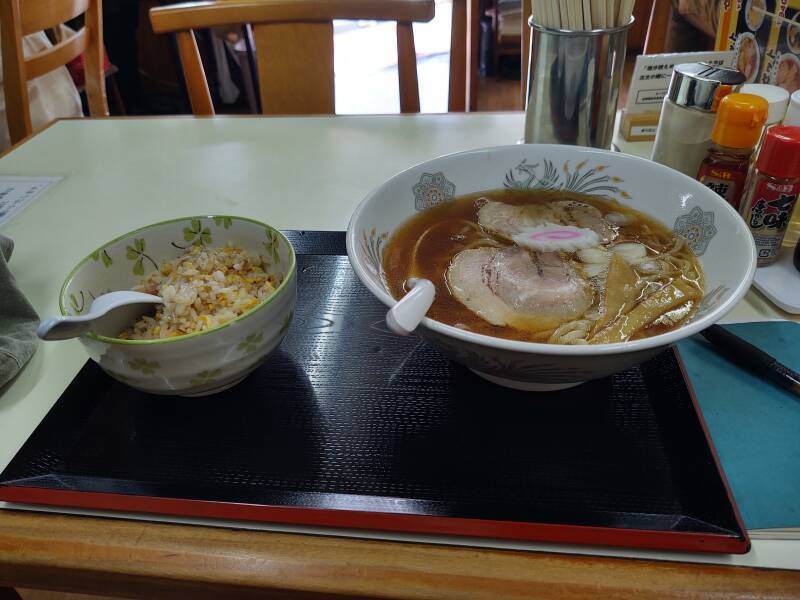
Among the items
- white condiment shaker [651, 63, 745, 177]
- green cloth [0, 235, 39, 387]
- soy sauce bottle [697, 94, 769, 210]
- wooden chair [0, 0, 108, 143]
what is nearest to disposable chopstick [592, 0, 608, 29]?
white condiment shaker [651, 63, 745, 177]

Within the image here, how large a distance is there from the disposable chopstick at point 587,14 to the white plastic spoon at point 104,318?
83cm

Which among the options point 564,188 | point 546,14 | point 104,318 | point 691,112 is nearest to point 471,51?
point 546,14

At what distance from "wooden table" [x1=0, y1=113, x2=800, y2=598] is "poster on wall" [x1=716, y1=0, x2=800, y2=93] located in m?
0.49

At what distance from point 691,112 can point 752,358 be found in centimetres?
49

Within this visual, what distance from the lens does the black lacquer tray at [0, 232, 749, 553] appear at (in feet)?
1.85

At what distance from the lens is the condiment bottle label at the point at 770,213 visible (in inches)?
33.2

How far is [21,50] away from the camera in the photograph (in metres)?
1.68

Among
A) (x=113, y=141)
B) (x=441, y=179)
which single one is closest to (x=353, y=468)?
(x=441, y=179)

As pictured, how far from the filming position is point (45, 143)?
1.52 metres

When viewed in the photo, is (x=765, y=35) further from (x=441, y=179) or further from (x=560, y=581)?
(x=560, y=581)

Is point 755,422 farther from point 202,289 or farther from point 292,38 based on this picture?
point 292,38

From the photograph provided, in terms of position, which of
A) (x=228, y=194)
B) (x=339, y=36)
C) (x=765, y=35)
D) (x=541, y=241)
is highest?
(x=765, y=35)

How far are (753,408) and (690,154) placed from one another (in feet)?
1.78

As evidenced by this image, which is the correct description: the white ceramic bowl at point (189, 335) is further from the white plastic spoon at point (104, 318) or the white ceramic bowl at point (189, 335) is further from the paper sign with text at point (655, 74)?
the paper sign with text at point (655, 74)
